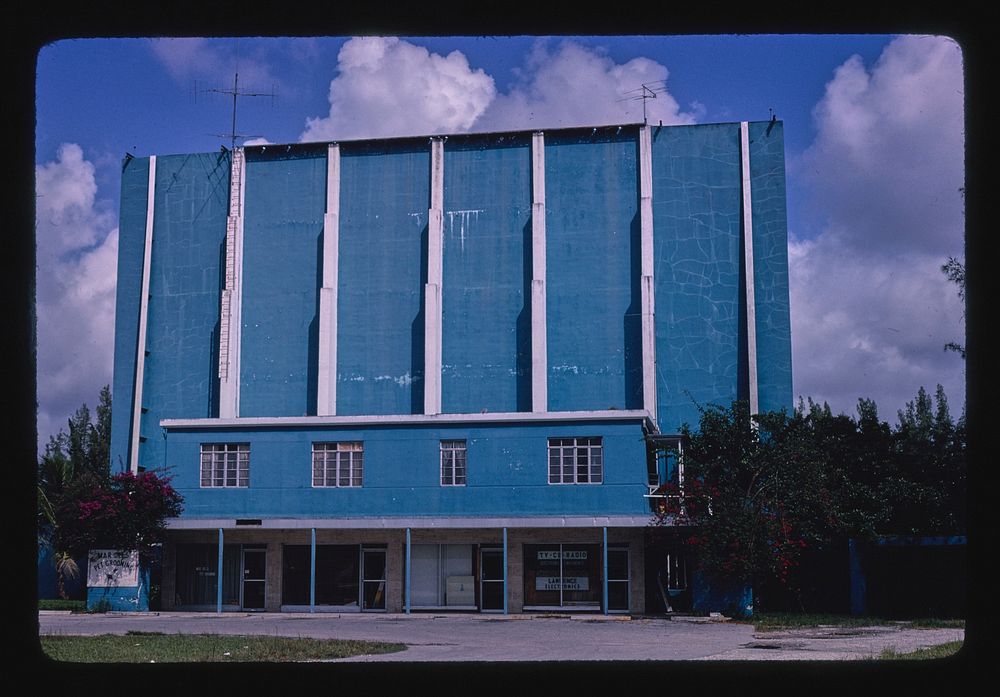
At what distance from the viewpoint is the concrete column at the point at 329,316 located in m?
32.5

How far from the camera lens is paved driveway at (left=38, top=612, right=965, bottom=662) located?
1525cm

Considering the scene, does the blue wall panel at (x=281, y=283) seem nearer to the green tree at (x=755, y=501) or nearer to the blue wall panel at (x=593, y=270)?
the blue wall panel at (x=593, y=270)

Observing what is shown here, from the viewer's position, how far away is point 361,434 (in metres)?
27.9

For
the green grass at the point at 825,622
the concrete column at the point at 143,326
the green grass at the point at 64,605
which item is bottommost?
the green grass at the point at 64,605

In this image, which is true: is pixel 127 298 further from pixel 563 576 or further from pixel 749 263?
pixel 749 263

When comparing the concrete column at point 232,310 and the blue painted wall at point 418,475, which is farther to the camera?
the concrete column at point 232,310

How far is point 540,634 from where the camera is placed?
20.1m

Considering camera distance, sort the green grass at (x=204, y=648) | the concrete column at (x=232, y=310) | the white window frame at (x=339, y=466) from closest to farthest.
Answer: the green grass at (x=204, y=648) < the white window frame at (x=339, y=466) < the concrete column at (x=232, y=310)

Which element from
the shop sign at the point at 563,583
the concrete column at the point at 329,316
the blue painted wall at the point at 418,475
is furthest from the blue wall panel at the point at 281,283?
the shop sign at the point at 563,583

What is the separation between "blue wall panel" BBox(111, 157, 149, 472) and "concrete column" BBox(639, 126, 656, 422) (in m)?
15.0

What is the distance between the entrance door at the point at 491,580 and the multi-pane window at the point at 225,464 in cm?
622

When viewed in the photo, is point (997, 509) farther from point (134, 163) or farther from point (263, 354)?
point (134, 163)

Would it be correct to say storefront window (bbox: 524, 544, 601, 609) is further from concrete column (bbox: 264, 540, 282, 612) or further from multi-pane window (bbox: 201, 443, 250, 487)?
multi-pane window (bbox: 201, 443, 250, 487)

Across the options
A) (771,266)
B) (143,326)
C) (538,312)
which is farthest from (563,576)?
(143,326)
